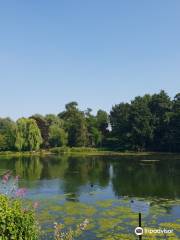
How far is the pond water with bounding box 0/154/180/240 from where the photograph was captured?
17.5 meters

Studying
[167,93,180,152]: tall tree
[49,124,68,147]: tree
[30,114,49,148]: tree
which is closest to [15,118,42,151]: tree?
[49,124,68,147]: tree

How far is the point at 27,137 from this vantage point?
237 feet

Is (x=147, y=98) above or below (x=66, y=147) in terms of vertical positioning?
above

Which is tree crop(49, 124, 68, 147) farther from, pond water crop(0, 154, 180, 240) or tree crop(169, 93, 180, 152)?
pond water crop(0, 154, 180, 240)

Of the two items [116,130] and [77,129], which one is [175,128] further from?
[77,129]

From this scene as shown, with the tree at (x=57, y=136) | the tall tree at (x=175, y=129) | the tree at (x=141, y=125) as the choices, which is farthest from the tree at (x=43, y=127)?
the tall tree at (x=175, y=129)

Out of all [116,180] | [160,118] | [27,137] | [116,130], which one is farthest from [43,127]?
[116,180]

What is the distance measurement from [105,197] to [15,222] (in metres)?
19.2

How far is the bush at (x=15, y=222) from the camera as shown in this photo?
6820 mm

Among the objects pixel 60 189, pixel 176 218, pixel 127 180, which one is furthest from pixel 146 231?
pixel 127 180

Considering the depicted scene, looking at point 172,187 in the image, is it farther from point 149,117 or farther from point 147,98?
point 147,98

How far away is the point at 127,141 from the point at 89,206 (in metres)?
53.9

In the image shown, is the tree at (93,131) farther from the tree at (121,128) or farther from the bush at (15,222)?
the bush at (15,222)

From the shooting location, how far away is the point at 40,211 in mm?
20953
